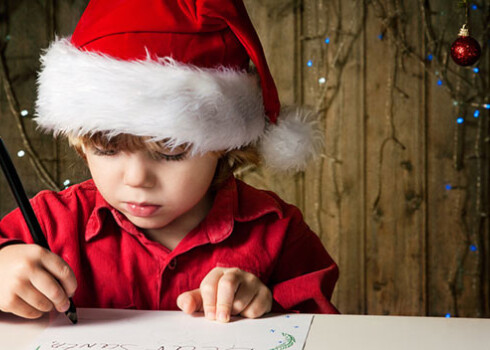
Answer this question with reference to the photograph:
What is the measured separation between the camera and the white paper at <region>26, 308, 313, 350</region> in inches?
22.9

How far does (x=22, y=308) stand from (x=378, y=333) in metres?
0.35

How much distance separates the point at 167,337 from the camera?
60cm

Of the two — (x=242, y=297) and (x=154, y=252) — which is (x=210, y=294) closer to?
(x=242, y=297)

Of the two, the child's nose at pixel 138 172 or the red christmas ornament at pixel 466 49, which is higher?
the red christmas ornament at pixel 466 49

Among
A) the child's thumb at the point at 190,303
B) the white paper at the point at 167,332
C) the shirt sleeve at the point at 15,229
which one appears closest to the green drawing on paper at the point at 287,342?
the white paper at the point at 167,332

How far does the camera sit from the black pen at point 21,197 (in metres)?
0.60

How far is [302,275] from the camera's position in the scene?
91 centimetres

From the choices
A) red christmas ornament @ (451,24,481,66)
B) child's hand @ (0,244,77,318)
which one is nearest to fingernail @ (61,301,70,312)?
child's hand @ (0,244,77,318)

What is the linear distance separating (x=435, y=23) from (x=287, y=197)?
686 mm

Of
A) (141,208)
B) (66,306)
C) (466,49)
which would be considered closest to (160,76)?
(141,208)

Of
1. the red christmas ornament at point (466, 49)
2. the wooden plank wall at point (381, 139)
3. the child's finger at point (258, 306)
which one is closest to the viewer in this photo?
the child's finger at point (258, 306)

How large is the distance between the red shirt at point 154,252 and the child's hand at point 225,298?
144mm

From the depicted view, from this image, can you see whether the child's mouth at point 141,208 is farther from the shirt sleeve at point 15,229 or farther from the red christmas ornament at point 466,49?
the red christmas ornament at point 466,49

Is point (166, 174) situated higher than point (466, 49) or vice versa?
point (466, 49)
